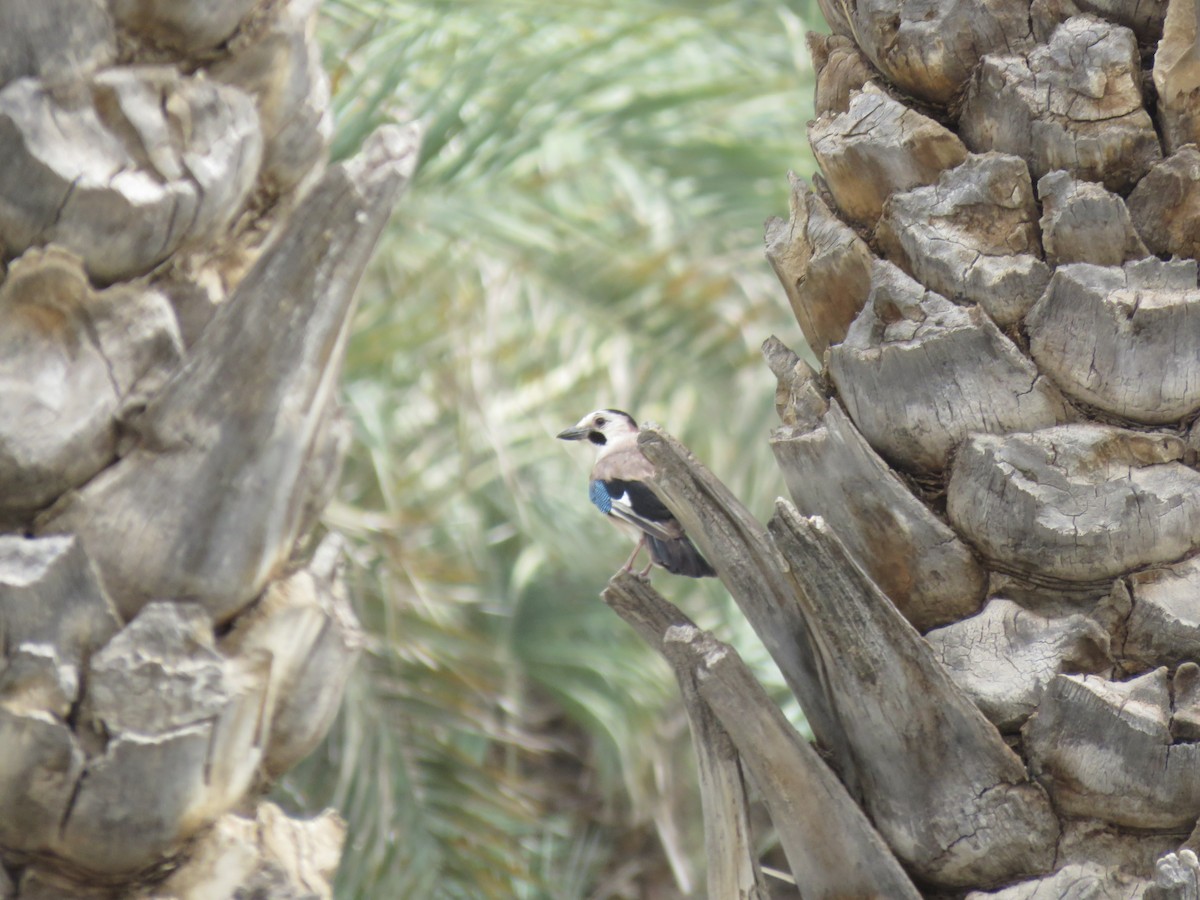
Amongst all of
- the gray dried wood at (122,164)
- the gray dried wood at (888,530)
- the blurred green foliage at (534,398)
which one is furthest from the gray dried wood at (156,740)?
the blurred green foliage at (534,398)

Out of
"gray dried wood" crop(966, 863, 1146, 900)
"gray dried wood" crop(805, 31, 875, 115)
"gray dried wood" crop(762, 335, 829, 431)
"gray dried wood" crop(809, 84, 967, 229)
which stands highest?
"gray dried wood" crop(805, 31, 875, 115)

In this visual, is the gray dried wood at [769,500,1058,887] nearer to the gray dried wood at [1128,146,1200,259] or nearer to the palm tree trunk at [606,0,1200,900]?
the palm tree trunk at [606,0,1200,900]

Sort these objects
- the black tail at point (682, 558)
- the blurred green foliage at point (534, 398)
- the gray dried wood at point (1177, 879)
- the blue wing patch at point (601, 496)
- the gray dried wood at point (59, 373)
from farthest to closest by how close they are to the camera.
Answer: the blurred green foliage at point (534, 398)
the blue wing patch at point (601, 496)
the black tail at point (682, 558)
the gray dried wood at point (59, 373)
the gray dried wood at point (1177, 879)

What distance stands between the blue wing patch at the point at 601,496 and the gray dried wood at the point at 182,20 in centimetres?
81

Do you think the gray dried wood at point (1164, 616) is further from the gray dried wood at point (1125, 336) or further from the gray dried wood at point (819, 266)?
the gray dried wood at point (819, 266)

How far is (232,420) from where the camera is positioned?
46.5 inches

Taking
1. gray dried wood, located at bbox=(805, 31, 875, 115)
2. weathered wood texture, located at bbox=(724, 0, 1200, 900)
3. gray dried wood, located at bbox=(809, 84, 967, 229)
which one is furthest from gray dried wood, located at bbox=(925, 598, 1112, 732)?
gray dried wood, located at bbox=(805, 31, 875, 115)

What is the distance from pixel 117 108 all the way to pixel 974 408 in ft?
2.61

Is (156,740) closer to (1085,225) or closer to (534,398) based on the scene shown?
(1085,225)

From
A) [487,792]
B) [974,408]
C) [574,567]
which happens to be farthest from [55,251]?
[574,567]

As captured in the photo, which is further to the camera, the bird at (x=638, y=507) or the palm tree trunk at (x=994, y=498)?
the bird at (x=638, y=507)

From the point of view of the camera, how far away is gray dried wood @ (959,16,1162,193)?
3.17 feet

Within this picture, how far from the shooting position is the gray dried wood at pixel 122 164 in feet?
3.76

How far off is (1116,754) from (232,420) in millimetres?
769
